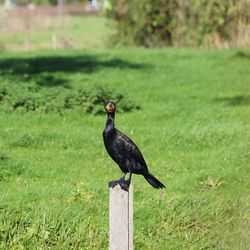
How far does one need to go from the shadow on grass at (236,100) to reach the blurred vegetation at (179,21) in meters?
9.10

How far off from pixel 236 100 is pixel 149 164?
4777 mm

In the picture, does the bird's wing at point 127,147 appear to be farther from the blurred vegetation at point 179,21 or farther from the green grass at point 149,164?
the blurred vegetation at point 179,21

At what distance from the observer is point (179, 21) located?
25.2m

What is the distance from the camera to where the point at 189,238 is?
24.8ft

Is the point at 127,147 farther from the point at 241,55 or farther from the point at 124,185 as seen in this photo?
the point at 241,55

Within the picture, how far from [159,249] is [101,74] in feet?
32.2

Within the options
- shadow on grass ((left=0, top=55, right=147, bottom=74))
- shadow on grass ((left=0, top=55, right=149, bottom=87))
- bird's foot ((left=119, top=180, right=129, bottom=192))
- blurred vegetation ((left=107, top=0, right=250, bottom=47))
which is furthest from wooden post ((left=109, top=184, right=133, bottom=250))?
blurred vegetation ((left=107, top=0, right=250, bottom=47))

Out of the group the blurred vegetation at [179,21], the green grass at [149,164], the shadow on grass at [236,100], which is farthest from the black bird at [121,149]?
the blurred vegetation at [179,21]

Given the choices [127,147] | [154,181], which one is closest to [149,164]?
[154,181]

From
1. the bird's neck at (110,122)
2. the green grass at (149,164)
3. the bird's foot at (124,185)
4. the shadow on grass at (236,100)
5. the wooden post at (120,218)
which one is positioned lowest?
the shadow on grass at (236,100)

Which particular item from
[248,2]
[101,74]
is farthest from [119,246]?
[248,2]

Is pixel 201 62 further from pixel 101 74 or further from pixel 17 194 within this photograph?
Result: pixel 17 194

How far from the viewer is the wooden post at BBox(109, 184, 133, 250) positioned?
231 inches

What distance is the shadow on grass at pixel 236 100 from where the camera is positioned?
13.9 meters
